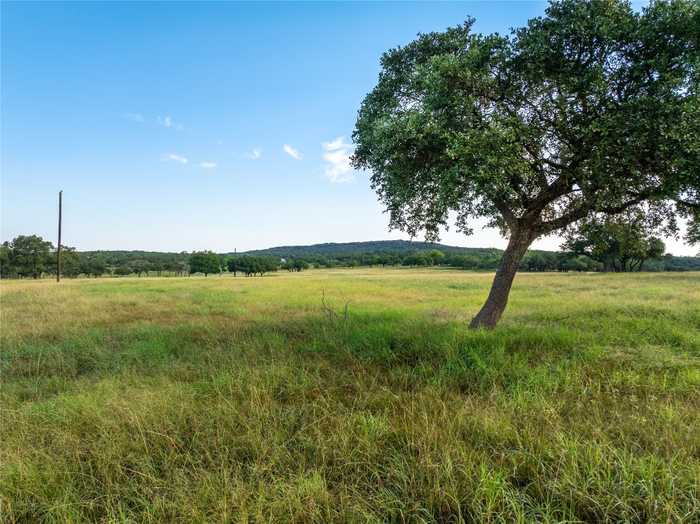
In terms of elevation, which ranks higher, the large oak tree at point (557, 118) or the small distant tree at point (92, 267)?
the large oak tree at point (557, 118)

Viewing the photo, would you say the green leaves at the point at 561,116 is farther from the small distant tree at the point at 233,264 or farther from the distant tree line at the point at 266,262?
the small distant tree at the point at 233,264

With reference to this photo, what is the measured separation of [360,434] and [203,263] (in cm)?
12607

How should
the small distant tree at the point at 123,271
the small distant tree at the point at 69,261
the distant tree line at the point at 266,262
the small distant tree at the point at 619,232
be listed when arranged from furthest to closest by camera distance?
1. the small distant tree at the point at 123,271
2. the small distant tree at the point at 69,261
3. the distant tree line at the point at 266,262
4. the small distant tree at the point at 619,232

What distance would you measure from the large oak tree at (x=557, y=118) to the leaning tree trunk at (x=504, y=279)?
5cm

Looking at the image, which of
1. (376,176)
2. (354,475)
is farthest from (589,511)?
(376,176)

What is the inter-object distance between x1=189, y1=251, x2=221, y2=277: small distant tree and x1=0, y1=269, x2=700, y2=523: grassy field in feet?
389

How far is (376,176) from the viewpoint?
1262cm

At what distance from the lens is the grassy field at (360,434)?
9.76ft

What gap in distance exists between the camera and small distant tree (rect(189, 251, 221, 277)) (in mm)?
117312

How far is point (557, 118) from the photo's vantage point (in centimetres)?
920

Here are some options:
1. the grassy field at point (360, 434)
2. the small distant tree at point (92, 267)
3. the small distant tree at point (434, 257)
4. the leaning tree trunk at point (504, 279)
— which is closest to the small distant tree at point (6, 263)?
the small distant tree at point (92, 267)

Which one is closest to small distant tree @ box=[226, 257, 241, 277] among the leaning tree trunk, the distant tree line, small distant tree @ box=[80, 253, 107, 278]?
the distant tree line

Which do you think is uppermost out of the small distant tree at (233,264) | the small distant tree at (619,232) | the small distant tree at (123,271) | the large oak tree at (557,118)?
the large oak tree at (557,118)

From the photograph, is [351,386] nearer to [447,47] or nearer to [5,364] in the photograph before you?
[5,364]
